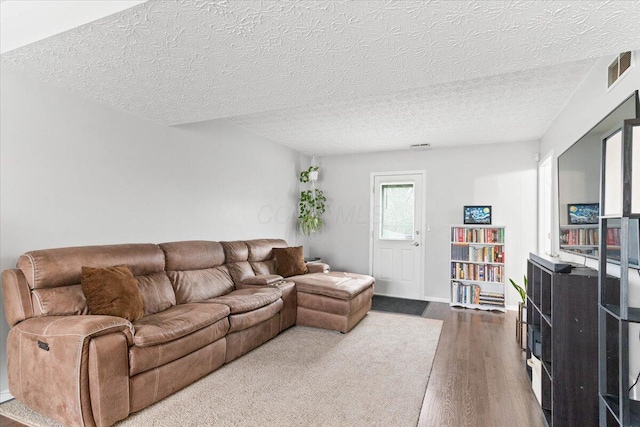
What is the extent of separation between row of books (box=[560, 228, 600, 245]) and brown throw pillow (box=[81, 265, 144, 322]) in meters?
3.30

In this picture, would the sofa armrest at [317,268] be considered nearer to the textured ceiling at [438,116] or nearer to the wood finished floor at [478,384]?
the wood finished floor at [478,384]

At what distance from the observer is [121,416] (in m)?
2.05

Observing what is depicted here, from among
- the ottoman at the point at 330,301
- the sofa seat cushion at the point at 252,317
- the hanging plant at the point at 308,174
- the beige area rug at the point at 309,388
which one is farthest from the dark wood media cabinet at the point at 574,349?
the hanging plant at the point at 308,174

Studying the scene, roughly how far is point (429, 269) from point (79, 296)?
466 cm

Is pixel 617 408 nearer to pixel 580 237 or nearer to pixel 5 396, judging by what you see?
pixel 580 237

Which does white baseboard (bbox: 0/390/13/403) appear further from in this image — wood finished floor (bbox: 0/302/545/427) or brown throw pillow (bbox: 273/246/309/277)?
brown throw pillow (bbox: 273/246/309/277)

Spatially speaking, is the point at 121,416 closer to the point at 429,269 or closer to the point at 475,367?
the point at 475,367

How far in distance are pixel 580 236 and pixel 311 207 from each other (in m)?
4.20

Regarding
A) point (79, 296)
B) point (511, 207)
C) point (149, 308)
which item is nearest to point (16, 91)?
point (79, 296)

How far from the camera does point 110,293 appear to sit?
2.43m

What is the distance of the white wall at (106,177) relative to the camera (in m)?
2.45

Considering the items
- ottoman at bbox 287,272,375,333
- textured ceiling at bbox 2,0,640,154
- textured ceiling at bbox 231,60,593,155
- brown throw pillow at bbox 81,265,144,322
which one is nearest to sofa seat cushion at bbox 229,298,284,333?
ottoman at bbox 287,272,375,333

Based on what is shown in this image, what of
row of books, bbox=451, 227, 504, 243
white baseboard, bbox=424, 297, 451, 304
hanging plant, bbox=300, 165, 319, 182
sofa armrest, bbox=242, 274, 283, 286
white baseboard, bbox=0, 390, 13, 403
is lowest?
white baseboard, bbox=0, 390, 13, 403

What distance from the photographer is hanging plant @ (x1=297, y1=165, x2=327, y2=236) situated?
5.89 m
